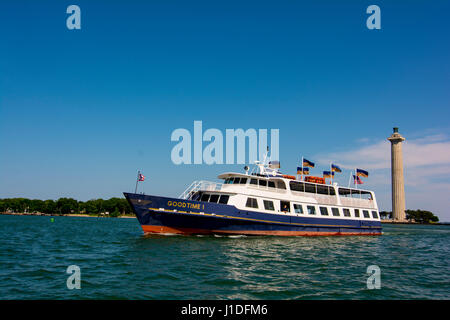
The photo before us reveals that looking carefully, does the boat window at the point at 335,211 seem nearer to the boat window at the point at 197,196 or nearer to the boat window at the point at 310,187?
the boat window at the point at 310,187

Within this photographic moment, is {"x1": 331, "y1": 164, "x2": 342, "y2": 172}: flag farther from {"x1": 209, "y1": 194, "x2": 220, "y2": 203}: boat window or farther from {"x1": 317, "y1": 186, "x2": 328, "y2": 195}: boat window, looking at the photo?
{"x1": 209, "y1": 194, "x2": 220, "y2": 203}: boat window

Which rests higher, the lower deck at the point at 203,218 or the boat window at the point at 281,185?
the boat window at the point at 281,185

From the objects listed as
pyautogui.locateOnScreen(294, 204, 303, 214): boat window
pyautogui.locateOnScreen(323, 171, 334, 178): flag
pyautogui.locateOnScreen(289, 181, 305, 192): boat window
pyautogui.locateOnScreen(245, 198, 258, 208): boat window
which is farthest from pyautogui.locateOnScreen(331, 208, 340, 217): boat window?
pyautogui.locateOnScreen(245, 198, 258, 208): boat window

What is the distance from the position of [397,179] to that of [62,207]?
138600mm

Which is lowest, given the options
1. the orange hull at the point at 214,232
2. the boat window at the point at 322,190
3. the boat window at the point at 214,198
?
the orange hull at the point at 214,232

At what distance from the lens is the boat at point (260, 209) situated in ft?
71.4

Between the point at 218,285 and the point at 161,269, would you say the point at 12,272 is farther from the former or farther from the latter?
the point at 218,285

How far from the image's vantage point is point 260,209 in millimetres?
24672

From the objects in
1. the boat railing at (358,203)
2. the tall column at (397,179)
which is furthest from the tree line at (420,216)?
the boat railing at (358,203)

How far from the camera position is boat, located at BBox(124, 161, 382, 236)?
21750 millimetres

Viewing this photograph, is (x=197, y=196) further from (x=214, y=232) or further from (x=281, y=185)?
(x=281, y=185)

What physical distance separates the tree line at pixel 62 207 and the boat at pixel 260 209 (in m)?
116

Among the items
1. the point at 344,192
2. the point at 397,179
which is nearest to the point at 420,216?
the point at 397,179
